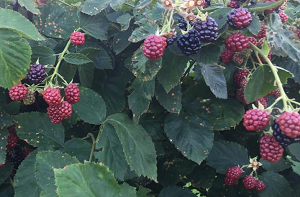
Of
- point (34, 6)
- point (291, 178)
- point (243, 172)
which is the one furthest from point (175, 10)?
point (291, 178)

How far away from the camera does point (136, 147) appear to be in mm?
1165

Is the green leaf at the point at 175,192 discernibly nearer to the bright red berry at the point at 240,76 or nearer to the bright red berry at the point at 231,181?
the bright red berry at the point at 231,181

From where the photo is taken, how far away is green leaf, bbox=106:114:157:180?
3.71 feet

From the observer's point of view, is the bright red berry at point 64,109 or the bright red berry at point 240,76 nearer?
the bright red berry at point 64,109

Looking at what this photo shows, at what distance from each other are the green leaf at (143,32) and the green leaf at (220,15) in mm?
190

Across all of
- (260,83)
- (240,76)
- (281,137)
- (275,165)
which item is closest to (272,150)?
(281,137)

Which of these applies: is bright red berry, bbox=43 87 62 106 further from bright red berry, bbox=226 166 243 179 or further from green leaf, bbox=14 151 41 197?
bright red berry, bbox=226 166 243 179

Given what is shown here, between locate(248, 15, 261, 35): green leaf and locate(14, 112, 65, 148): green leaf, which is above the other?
locate(248, 15, 261, 35): green leaf

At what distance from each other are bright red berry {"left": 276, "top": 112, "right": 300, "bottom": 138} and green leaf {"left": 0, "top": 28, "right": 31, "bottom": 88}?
2.57 feet

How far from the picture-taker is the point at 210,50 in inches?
43.7

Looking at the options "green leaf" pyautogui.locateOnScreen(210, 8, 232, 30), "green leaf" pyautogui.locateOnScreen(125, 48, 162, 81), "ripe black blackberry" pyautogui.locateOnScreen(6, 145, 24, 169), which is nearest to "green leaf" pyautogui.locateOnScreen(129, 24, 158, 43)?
"green leaf" pyautogui.locateOnScreen(125, 48, 162, 81)

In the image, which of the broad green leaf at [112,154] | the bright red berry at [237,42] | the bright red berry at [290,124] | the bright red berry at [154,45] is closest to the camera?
the bright red berry at [290,124]

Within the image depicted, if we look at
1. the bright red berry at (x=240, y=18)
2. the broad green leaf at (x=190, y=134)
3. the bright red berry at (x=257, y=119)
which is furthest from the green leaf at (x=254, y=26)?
the broad green leaf at (x=190, y=134)

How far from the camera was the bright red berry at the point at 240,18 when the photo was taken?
0.99 m
